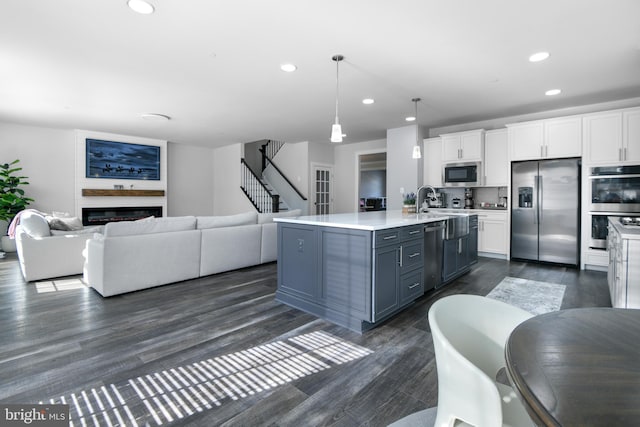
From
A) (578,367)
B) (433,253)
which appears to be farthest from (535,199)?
(578,367)

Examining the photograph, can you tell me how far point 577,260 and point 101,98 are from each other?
7.91 metres

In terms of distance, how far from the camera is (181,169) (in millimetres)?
9328

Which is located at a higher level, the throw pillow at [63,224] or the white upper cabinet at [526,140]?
the white upper cabinet at [526,140]

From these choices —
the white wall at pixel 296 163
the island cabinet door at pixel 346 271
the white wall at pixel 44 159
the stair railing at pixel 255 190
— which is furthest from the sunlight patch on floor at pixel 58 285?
the white wall at pixel 296 163

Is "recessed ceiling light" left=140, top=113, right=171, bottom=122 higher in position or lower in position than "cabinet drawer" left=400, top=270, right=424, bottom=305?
higher

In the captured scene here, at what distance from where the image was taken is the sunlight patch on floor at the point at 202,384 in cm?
170

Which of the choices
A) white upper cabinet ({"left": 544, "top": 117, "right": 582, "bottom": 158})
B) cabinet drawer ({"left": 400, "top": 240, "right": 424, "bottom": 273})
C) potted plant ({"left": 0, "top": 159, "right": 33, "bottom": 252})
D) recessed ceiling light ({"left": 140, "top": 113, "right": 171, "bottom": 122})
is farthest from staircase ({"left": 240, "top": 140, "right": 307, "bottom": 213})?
white upper cabinet ({"left": 544, "top": 117, "right": 582, "bottom": 158})

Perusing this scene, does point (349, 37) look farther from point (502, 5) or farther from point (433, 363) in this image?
point (433, 363)

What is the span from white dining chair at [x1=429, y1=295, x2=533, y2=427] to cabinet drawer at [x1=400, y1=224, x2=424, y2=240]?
1.86m

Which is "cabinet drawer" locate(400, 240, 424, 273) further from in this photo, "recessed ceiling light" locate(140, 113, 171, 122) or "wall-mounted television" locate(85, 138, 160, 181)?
"wall-mounted television" locate(85, 138, 160, 181)

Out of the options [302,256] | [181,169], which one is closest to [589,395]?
[302,256]

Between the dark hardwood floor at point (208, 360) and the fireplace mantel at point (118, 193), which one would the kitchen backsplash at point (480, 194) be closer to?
the dark hardwood floor at point (208, 360)

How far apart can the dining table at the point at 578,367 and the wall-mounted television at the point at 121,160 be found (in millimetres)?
9048

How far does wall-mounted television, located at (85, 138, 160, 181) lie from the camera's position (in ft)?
24.6
